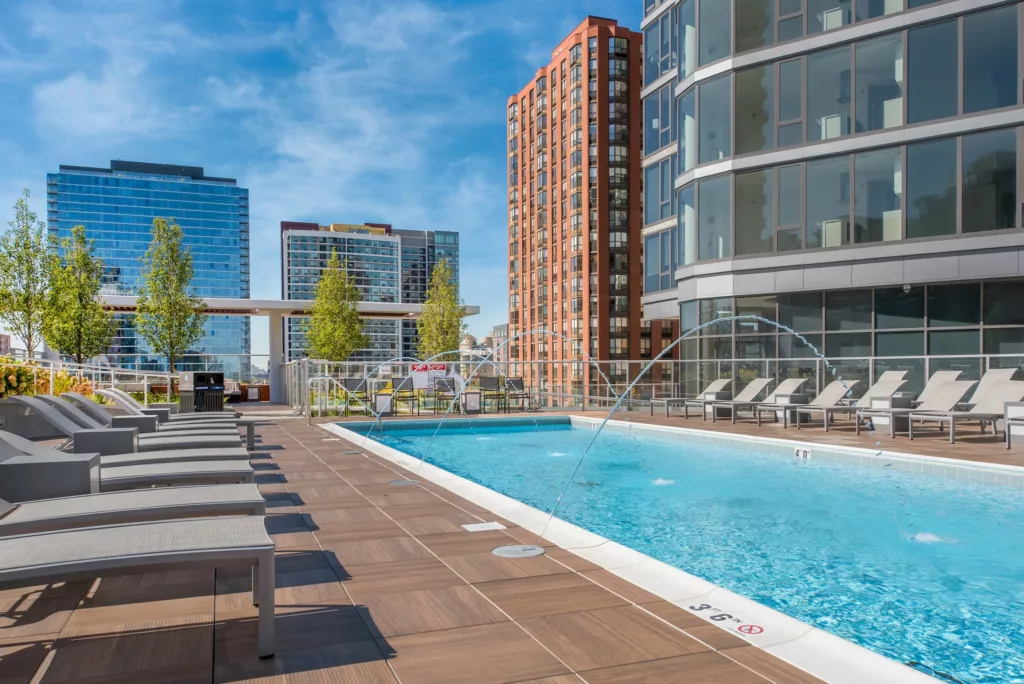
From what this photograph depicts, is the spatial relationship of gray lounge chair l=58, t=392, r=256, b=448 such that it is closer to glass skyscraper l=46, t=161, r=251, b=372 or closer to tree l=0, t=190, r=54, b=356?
tree l=0, t=190, r=54, b=356

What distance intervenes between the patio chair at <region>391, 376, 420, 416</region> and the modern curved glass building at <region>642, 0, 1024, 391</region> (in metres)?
6.45

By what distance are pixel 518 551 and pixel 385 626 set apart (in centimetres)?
126

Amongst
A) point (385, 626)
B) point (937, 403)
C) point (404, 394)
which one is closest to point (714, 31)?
point (937, 403)

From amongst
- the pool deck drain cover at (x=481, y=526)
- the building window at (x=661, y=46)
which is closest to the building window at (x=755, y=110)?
the building window at (x=661, y=46)

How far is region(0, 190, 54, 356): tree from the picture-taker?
1969cm

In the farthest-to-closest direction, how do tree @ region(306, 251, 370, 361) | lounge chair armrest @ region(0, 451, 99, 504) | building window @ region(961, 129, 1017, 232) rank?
tree @ region(306, 251, 370, 361)
building window @ region(961, 129, 1017, 232)
lounge chair armrest @ region(0, 451, 99, 504)

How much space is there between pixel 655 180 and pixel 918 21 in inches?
415

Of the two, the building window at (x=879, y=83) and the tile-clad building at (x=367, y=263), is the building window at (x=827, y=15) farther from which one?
the tile-clad building at (x=367, y=263)

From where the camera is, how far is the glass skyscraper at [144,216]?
128125mm

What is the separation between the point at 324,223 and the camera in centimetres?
15525

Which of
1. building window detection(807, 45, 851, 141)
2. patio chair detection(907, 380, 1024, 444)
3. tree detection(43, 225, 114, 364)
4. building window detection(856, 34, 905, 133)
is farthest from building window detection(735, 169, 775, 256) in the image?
tree detection(43, 225, 114, 364)

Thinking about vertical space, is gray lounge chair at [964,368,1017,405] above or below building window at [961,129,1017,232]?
below

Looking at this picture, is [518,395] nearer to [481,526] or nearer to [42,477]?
[481,526]

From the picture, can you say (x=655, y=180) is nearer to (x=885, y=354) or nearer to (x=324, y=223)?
(x=885, y=354)
